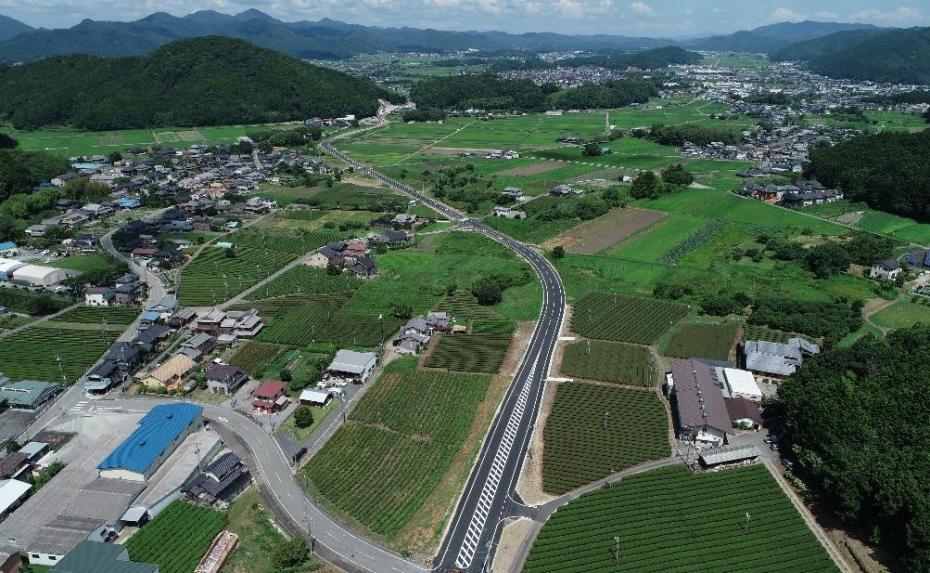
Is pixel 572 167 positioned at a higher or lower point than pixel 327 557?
higher

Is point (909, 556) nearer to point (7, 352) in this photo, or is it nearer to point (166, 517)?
point (166, 517)

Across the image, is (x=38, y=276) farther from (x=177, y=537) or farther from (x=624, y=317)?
(x=624, y=317)

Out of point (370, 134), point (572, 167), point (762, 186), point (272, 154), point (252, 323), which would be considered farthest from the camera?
point (370, 134)

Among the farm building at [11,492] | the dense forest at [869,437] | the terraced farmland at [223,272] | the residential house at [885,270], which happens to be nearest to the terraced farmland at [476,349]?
the dense forest at [869,437]

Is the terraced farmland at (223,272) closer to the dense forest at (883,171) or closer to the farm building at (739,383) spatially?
the farm building at (739,383)

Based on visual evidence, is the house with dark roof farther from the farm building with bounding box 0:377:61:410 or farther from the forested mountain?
the forested mountain

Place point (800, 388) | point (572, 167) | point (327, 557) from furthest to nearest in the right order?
1. point (572, 167)
2. point (800, 388)
3. point (327, 557)

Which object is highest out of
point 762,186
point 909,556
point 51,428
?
point 762,186

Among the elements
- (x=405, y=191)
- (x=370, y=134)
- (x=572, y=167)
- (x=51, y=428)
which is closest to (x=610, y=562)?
(x=51, y=428)

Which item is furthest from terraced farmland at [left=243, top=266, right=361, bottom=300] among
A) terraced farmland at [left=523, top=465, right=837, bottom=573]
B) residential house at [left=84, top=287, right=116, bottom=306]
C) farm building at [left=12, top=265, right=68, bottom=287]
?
terraced farmland at [left=523, top=465, right=837, bottom=573]
